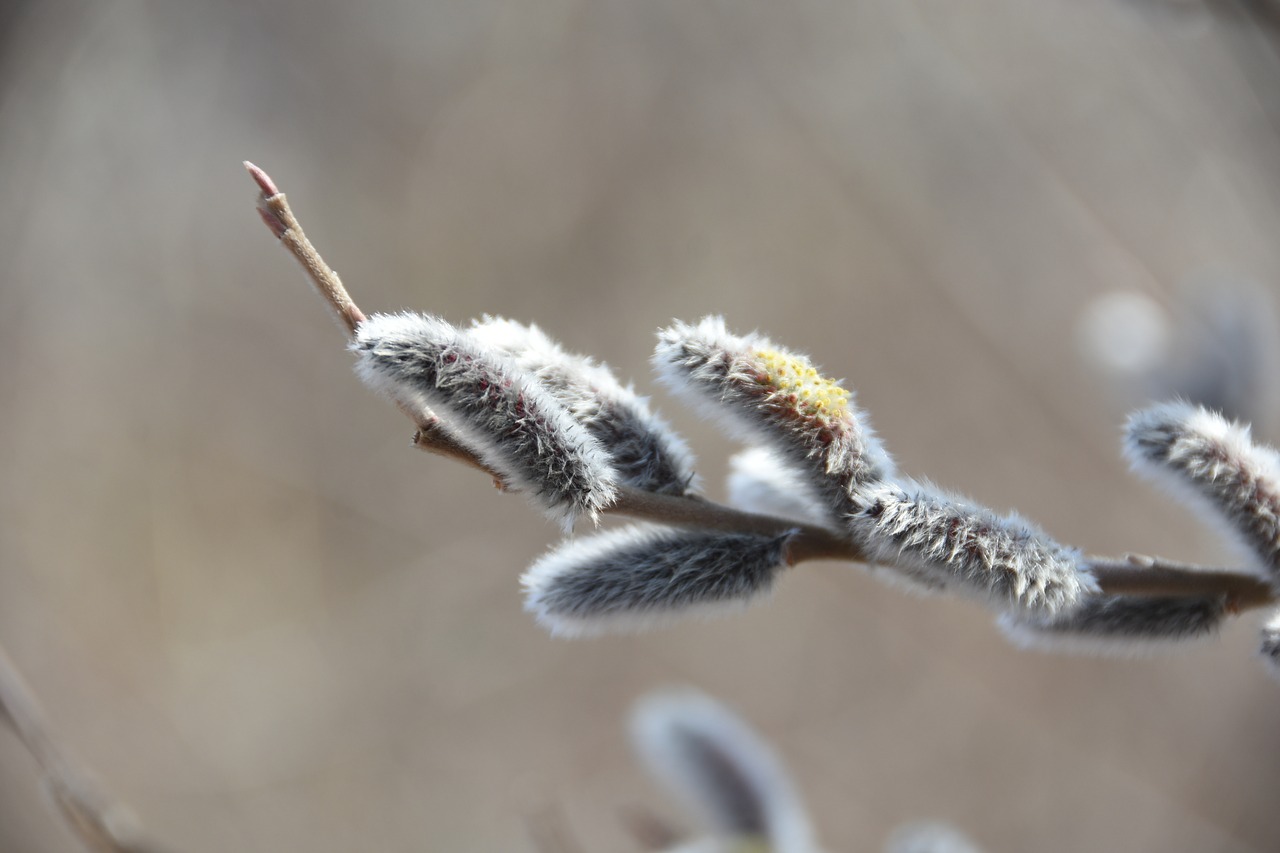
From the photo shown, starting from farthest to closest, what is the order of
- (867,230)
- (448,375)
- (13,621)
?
(867,230) → (13,621) → (448,375)

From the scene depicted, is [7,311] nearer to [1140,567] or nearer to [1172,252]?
[1140,567]

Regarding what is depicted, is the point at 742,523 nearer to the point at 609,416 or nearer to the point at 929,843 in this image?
the point at 609,416

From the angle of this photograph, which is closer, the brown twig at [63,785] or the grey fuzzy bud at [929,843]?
the brown twig at [63,785]

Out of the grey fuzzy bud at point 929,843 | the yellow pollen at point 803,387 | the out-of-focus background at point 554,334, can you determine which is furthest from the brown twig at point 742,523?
the out-of-focus background at point 554,334

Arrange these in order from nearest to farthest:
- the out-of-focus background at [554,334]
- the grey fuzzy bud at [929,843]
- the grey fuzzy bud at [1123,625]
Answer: the grey fuzzy bud at [1123,625]
the grey fuzzy bud at [929,843]
the out-of-focus background at [554,334]

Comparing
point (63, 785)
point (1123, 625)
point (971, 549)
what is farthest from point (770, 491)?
point (63, 785)

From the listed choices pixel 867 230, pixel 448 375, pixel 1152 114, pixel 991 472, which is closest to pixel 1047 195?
pixel 1152 114

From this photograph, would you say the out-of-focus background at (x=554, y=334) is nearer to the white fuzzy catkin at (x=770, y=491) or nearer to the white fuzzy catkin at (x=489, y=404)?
the white fuzzy catkin at (x=770, y=491)
